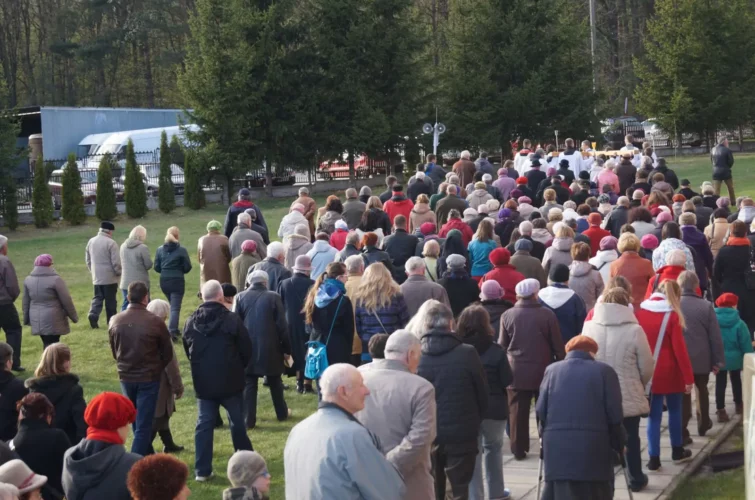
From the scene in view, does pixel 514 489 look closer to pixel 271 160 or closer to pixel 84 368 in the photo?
pixel 84 368

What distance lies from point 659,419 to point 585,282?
229 cm

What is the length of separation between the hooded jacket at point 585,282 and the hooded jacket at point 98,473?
6605 millimetres

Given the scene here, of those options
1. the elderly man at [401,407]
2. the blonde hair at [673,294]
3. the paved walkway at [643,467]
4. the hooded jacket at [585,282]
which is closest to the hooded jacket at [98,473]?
the elderly man at [401,407]

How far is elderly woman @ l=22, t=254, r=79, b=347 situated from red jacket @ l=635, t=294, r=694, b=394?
7.27m

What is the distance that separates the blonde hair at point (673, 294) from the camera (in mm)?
9266

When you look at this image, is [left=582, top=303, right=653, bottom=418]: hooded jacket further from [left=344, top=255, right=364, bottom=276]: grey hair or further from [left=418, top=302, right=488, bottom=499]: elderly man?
[left=344, top=255, right=364, bottom=276]: grey hair

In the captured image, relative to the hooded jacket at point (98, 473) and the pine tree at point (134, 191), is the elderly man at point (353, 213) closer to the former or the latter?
the hooded jacket at point (98, 473)

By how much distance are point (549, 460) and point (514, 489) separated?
175 cm

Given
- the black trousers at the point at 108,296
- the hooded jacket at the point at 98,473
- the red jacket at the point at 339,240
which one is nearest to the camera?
the hooded jacket at the point at 98,473

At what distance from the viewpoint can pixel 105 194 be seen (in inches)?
1303

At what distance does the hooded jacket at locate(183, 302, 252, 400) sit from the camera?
30.3ft

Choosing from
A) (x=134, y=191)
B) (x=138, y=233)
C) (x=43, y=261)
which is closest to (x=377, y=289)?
(x=43, y=261)

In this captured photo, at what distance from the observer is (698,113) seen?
4194cm

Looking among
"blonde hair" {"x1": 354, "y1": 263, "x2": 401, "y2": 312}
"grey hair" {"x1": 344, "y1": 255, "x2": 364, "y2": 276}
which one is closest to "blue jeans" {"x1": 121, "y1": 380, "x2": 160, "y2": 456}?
"blonde hair" {"x1": 354, "y1": 263, "x2": 401, "y2": 312}
